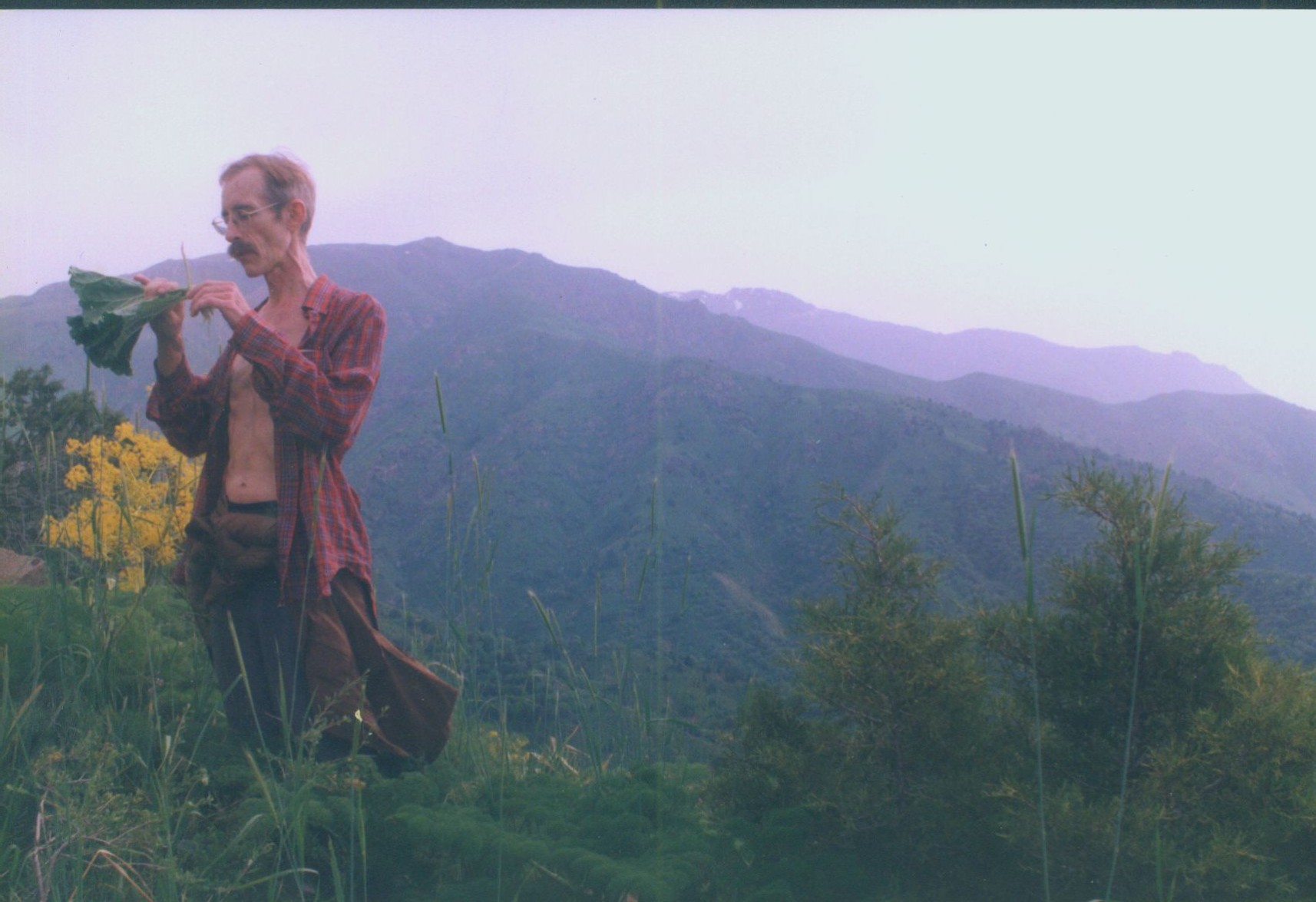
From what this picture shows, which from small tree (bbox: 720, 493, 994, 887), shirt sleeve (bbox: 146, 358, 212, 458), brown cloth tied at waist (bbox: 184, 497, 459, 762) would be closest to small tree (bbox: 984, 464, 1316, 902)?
small tree (bbox: 720, 493, 994, 887)

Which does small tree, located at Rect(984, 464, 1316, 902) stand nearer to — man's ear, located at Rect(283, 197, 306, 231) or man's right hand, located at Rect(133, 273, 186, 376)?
man's ear, located at Rect(283, 197, 306, 231)

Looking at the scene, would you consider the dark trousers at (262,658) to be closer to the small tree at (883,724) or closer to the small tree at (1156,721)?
the small tree at (883,724)

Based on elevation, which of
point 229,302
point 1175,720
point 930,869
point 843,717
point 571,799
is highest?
point 229,302

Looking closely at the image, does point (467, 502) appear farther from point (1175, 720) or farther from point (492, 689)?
point (1175, 720)

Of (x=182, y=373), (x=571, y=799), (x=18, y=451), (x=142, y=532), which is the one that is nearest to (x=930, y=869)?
(x=571, y=799)

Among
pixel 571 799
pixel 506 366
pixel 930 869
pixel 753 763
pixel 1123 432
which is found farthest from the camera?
pixel 506 366

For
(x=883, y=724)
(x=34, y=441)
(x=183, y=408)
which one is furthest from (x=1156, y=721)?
(x=34, y=441)

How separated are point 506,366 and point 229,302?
3.00 m

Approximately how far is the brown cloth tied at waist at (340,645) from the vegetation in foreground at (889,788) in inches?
9.8

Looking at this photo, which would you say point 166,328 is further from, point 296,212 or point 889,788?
point 889,788

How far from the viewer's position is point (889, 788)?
7.30 ft

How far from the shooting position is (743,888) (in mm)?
2100

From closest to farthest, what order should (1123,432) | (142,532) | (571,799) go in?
(571,799) < (1123,432) < (142,532)

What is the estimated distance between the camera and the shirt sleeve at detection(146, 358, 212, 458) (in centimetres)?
283
